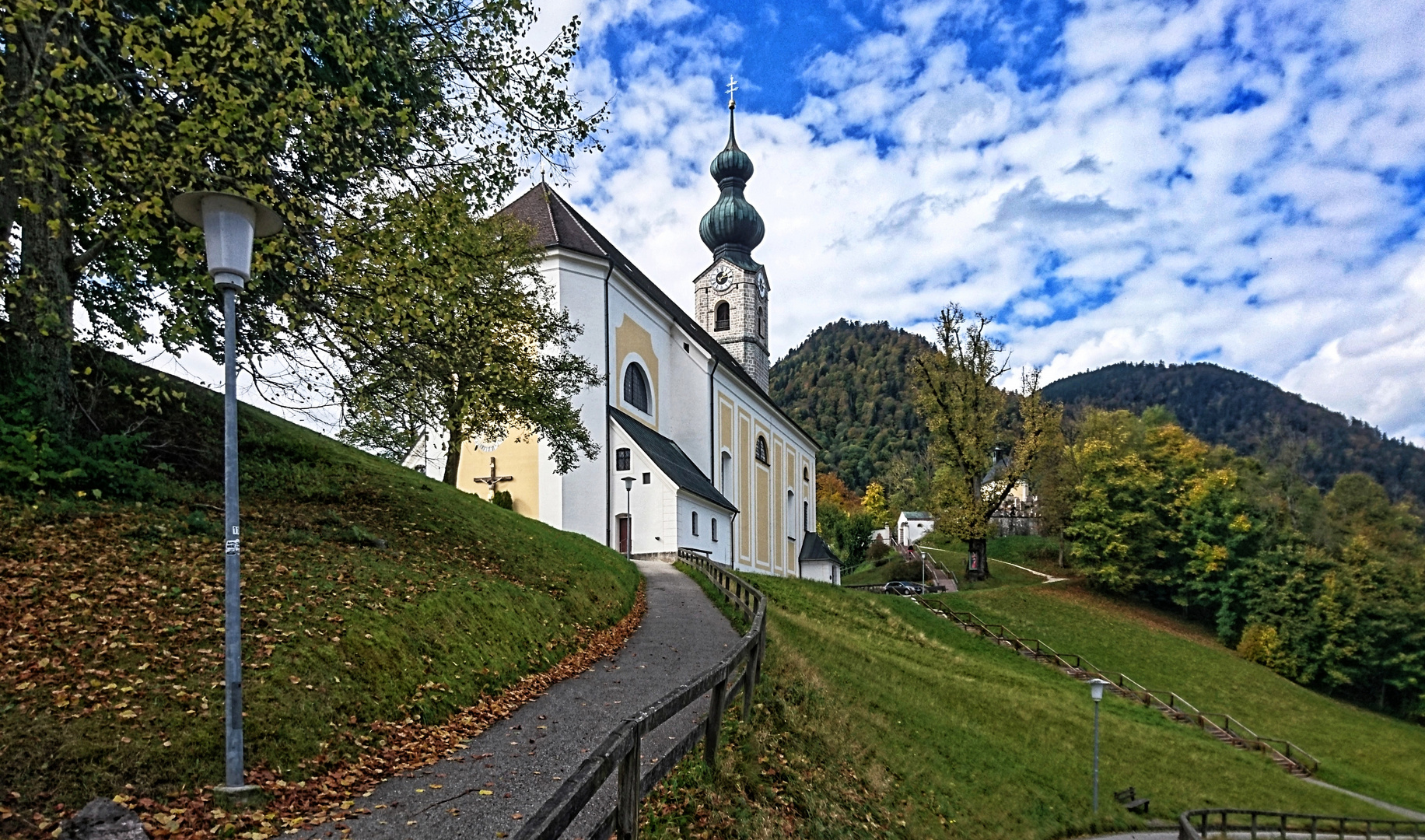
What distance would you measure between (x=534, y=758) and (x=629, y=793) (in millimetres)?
2571

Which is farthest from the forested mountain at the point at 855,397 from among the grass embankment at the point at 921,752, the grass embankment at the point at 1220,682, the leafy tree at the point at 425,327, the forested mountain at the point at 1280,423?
the leafy tree at the point at 425,327

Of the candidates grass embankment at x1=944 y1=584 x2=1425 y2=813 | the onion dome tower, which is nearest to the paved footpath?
grass embankment at x1=944 y1=584 x2=1425 y2=813

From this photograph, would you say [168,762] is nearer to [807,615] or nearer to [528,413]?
[528,413]

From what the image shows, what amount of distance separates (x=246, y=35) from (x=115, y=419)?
5.69 m

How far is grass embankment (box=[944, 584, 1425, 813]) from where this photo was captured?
31.2m

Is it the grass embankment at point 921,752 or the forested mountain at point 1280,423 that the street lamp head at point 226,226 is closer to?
the grass embankment at point 921,752

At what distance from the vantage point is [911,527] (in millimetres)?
105938

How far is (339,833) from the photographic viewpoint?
18.9 ft

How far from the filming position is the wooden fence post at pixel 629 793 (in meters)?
5.23

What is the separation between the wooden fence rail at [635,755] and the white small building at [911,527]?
96.7 metres

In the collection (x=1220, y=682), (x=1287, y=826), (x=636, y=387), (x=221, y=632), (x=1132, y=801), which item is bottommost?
(x=1220, y=682)

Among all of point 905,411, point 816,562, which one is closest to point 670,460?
point 816,562

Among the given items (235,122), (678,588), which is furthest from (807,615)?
(235,122)

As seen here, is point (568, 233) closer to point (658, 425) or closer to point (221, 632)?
point (658, 425)
